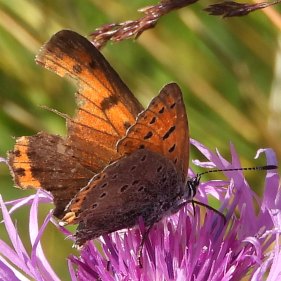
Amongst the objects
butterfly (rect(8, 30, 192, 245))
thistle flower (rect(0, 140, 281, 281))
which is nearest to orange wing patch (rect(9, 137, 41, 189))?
butterfly (rect(8, 30, 192, 245))

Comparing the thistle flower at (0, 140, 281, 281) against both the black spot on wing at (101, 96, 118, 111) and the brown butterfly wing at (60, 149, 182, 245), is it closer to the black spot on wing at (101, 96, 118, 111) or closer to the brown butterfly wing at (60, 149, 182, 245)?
the brown butterfly wing at (60, 149, 182, 245)

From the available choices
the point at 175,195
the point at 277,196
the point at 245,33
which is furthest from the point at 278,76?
the point at 175,195

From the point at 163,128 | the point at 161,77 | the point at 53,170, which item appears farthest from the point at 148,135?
the point at 161,77

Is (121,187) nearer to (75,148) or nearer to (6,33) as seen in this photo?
(75,148)

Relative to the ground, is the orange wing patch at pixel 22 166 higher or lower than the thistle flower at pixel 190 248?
higher

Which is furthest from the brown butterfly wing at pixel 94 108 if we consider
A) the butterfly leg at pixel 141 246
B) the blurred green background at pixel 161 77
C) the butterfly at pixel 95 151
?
the blurred green background at pixel 161 77

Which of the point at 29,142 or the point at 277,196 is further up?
the point at 29,142

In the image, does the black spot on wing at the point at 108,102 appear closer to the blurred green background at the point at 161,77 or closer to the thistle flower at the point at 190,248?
the thistle flower at the point at 190,248
